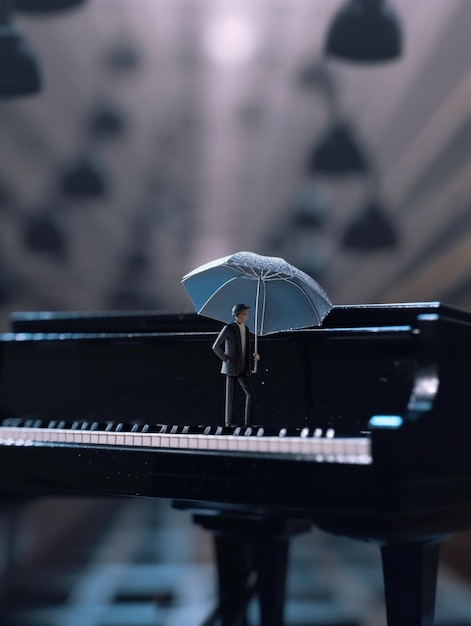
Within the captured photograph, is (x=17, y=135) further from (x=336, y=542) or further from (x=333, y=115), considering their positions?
A: (x=336, y=542)

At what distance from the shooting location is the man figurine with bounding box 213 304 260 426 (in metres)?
2.31

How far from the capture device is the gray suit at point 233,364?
7.57 ft

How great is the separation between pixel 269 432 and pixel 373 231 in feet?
6.49

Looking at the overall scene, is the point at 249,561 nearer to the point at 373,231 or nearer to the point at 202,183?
the point at 373,231

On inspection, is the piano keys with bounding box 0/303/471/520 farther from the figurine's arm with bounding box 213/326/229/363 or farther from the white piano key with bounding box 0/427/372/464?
the figurine's arm with bounding box 213/326/229/363

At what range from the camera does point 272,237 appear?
418 cm

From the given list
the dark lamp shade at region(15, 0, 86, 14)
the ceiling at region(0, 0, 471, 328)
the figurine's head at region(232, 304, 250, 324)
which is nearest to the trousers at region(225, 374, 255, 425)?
the figurine's head at region(232, 304, 250, 324)

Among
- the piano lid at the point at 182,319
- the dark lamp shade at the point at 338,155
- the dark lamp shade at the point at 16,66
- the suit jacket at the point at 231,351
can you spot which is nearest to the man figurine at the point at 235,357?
the suit jacket at the point at 231,351

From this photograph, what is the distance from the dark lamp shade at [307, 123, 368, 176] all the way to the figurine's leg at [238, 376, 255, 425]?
2.02 meters

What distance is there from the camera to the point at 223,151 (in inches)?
170

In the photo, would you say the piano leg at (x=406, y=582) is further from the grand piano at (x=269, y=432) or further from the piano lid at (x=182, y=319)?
the piano lid at (x=182, y=319)

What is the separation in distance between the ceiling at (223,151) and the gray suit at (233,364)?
5.35 ft

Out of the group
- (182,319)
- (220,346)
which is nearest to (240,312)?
(220,346)

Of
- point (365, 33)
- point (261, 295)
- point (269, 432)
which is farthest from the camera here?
point (365, 33)
